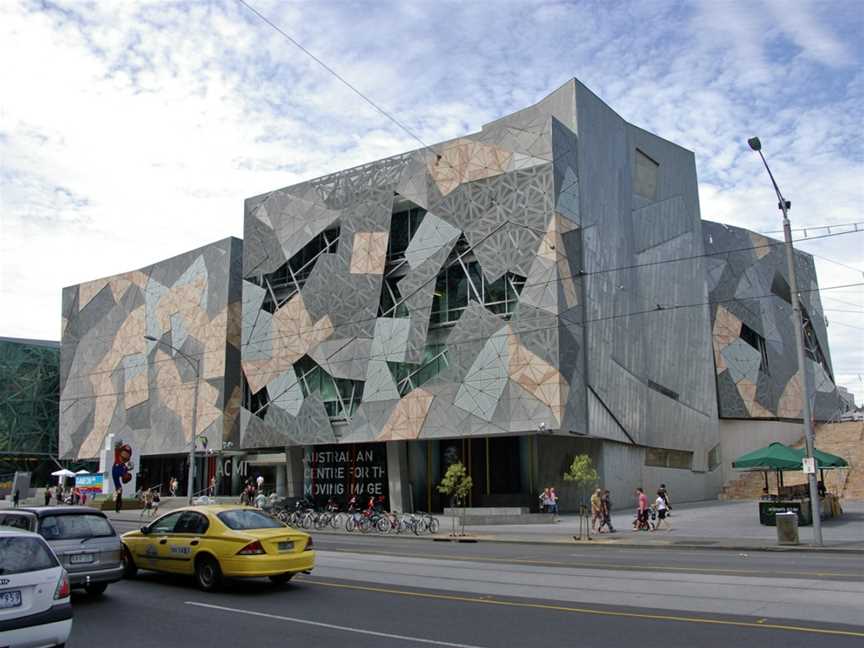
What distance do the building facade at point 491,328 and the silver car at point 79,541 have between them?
2756 cm

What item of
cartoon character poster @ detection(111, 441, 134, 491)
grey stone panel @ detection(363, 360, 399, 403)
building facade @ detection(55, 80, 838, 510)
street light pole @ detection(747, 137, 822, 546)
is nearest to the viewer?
street light pole @ detection(747, 137, 822, 546)

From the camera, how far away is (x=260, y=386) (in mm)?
50906

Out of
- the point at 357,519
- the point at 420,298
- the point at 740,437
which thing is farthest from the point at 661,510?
the point at 740,437

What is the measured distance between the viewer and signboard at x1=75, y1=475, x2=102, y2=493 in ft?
179

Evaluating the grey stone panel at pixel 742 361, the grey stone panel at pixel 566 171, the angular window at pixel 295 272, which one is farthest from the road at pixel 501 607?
the grey stone panel at pixel 742 361

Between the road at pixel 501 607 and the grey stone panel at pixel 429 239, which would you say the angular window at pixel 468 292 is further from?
the road at pixel 501 607

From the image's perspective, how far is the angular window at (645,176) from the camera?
50031 mm

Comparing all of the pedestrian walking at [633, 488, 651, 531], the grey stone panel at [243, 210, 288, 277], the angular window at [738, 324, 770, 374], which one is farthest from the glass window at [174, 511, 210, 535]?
the angular window at [738, 324, 770, 374]

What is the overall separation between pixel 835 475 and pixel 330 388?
3105 centimetres

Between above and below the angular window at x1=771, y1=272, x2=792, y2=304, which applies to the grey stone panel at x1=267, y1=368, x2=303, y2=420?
below

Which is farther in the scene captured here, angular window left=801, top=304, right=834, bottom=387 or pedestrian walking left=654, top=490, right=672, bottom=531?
angular window left=801, top=304, right=834, bottom=387

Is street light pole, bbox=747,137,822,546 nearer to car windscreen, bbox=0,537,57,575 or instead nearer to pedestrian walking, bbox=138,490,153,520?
car windscreen, bbox=0,537,57,575

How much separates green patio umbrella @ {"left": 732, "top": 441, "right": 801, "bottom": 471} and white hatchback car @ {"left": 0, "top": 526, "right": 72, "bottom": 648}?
28.4 m

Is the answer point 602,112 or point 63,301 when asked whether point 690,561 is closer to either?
point 602,112
